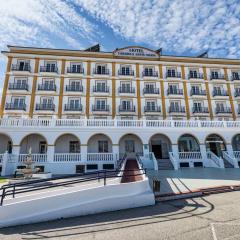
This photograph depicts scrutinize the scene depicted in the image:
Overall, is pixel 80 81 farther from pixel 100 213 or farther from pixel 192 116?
pixel 100 213

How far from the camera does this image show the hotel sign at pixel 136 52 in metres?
31.2

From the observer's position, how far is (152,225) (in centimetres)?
669

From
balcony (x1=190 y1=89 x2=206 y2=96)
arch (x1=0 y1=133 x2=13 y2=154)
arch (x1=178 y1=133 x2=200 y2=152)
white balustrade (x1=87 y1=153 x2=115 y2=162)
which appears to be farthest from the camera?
balcony (x1=190 y1=89 x2=206 y2=96)

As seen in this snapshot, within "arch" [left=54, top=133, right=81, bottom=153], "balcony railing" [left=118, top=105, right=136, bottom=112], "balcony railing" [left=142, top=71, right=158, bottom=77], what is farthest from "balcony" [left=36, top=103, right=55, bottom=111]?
"balcony railing" [left=142, top=71, right=158, bottom=77]

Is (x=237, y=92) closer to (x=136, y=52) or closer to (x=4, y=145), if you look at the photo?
(x=136, y=52)

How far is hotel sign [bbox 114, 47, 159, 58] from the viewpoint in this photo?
31.2 metres

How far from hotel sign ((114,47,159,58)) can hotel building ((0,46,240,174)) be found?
160 mm

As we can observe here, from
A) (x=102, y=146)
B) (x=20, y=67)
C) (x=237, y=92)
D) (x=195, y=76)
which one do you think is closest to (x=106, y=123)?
(x=102, y=146)

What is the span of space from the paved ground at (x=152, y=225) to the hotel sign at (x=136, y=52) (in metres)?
26.5

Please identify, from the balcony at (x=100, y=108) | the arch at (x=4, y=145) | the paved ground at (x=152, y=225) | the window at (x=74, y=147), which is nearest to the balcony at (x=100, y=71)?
the balcony at (x=100, y=108)

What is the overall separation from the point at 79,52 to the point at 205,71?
20296mm

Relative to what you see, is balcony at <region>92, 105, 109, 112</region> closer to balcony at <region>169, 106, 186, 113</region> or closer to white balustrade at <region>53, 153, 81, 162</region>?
white balustrade at <region>53, 153, 81, 162</region>

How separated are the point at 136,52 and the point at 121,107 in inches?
383

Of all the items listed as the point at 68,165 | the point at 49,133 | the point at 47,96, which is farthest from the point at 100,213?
the point at 47,96
